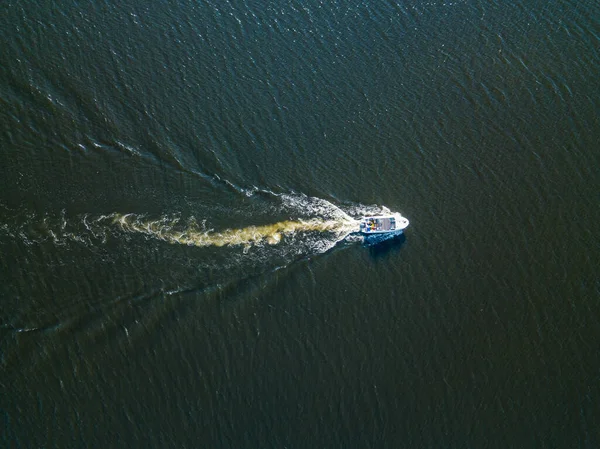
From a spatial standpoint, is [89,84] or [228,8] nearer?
[89,84]

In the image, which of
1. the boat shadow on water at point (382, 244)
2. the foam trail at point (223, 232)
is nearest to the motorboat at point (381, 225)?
the boat shadow on water at point (382, 244)

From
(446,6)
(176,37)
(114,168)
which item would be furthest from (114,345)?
(446,6)

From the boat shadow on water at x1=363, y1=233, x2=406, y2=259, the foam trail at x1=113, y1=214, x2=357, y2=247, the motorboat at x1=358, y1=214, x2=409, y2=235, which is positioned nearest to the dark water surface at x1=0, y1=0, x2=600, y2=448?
the foam trail at x1=113, y1=214, x2=357, y2=247

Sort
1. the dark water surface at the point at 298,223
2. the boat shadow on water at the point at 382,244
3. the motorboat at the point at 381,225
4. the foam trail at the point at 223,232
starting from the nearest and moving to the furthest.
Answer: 1. the dark water surface at the point at 298,223
2. the foam trail at the point at 223,232
3. the boat shadow on water at the point at 382,244
4. the motorboat at the point at 381,225

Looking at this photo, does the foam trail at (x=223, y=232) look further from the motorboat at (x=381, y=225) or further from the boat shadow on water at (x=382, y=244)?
the boat shadow on water at (x=382, y=244)

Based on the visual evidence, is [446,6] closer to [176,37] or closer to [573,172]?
[573,172]

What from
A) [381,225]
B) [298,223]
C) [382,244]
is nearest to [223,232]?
[298,223]

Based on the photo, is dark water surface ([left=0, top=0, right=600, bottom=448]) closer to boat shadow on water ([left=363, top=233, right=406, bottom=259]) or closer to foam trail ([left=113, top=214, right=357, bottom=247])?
foam trail ([left=113, top=214, right=357, bottom=247])
